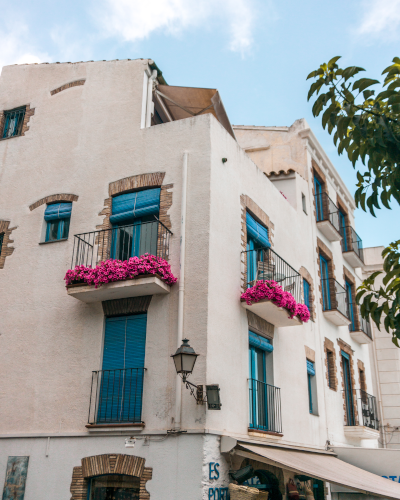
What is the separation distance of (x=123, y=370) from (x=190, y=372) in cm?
158

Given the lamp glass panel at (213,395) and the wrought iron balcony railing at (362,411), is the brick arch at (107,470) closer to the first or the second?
the lamp glass panel at (213,395)

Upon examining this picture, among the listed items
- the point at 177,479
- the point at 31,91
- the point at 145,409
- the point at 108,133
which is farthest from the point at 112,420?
the point at 31,91

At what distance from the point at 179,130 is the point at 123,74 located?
270 cm

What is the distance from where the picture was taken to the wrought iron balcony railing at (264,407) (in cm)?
1072

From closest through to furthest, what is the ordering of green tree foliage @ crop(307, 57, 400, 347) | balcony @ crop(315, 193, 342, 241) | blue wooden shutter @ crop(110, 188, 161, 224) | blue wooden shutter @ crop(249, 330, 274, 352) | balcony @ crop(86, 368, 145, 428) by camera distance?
green tree foliage @ crop(307, 57, 400, 347), balcony @ crop(86, 368, 145, 428), blue wooden shutter @ crop(110, 188, 161, 224), blue wooden shutter @ crop(249, 330, 274, 352), balcony @ crop(315, 193, 342, 241)

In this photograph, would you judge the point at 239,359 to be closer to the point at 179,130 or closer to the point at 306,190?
the point at 179,130

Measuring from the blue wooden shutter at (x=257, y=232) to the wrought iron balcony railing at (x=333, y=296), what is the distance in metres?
4.25

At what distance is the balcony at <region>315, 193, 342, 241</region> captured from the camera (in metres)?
16.9

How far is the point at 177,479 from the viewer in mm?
8547

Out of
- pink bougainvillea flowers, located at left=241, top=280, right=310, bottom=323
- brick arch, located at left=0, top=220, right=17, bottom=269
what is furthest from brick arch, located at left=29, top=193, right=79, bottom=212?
pink bougainvillea flowers, located at left=241, top=280, right=310, bottom=323

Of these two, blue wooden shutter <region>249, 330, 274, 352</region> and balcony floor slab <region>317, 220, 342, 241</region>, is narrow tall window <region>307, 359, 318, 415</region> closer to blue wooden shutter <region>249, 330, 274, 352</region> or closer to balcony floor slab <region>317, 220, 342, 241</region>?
blue wooden shutter <region>249, 330, 274, 352</region>

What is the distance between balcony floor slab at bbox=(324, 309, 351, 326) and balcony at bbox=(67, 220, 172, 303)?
23.2 ft

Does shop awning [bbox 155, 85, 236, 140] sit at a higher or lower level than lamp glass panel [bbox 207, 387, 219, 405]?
higher

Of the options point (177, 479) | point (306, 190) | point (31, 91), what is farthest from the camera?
point (306, 190)
